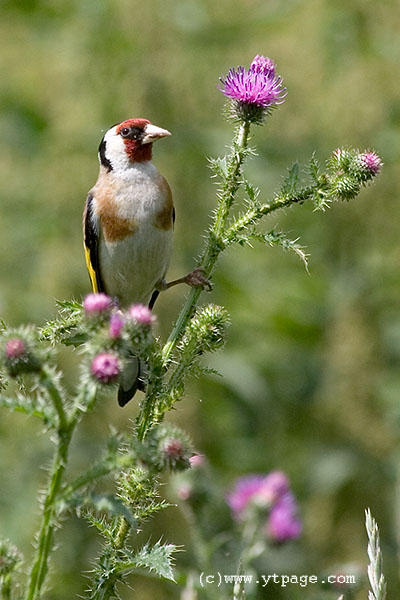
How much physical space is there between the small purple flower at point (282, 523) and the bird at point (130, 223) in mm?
926

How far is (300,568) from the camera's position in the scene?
17.7 feet

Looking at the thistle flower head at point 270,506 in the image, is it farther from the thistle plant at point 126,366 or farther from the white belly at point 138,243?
the white belly at point 138,243

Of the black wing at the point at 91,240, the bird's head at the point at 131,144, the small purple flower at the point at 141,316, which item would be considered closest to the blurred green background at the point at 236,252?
the black wing at the point at 91,240

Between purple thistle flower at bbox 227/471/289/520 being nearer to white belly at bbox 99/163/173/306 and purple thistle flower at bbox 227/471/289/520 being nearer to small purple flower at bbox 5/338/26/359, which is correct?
white belly at bbox 99/163/173/306

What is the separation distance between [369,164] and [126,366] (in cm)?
97

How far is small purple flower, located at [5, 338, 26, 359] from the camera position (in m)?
1.99

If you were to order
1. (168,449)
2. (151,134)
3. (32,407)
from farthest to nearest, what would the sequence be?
1. (151,134)
2. (168,449)
3. (32,407)

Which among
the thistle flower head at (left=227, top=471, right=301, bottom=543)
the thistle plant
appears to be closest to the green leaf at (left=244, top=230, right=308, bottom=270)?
the thistle plant

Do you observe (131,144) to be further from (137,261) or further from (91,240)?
(137,261)

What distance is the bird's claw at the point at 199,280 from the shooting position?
2722 millimetres

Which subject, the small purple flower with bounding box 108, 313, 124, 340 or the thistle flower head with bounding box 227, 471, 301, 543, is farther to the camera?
the thistle flower head with bounding box 227, 471, 301, 543

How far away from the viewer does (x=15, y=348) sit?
6.56 feet

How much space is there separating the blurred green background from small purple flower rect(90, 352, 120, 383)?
12.2 ft

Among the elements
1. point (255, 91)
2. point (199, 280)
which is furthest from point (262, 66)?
point (199, 280)
